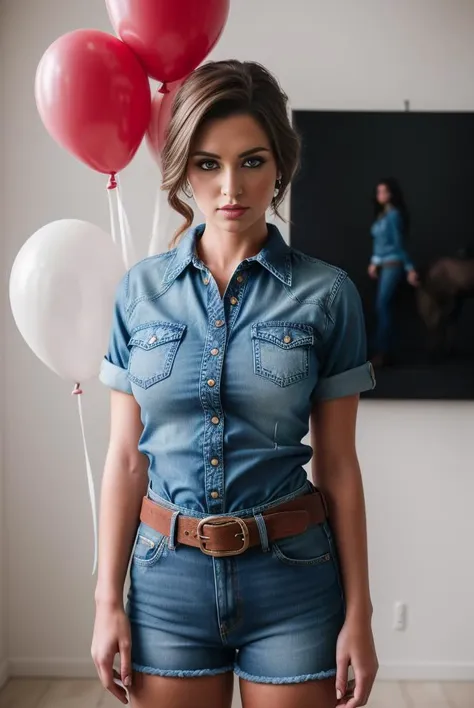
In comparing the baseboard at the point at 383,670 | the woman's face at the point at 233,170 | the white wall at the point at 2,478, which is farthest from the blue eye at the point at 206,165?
the baseboard at the point at 383,670

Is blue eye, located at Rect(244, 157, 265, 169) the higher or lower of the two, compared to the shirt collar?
higher

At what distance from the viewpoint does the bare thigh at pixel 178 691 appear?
3.47 ft

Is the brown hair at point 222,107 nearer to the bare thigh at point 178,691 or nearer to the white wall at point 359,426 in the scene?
the bare thigh at point 178,691

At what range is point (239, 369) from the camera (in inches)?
40.9

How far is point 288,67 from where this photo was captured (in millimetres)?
2457

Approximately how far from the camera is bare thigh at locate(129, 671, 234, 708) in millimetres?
1059

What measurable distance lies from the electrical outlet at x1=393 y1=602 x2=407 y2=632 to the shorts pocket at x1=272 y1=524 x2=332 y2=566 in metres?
1.62

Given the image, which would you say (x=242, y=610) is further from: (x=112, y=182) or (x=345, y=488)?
(x=112, y=182)

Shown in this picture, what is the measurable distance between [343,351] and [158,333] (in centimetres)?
26

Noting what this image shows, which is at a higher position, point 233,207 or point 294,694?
point 233,207

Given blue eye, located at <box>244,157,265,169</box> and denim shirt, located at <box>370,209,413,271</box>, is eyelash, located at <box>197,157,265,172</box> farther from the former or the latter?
denim shirt, located at <box>370,209,413,271</box>

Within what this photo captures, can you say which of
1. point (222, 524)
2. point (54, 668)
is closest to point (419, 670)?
point (54, 668)

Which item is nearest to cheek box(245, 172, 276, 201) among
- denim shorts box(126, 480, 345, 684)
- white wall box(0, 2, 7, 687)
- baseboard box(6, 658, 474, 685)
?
denim shorts box(126, 480, 345, 684)

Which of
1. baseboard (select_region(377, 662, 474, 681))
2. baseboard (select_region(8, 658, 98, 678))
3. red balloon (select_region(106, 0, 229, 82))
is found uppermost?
red balloon (select_region(106, 0, 229, 82))
